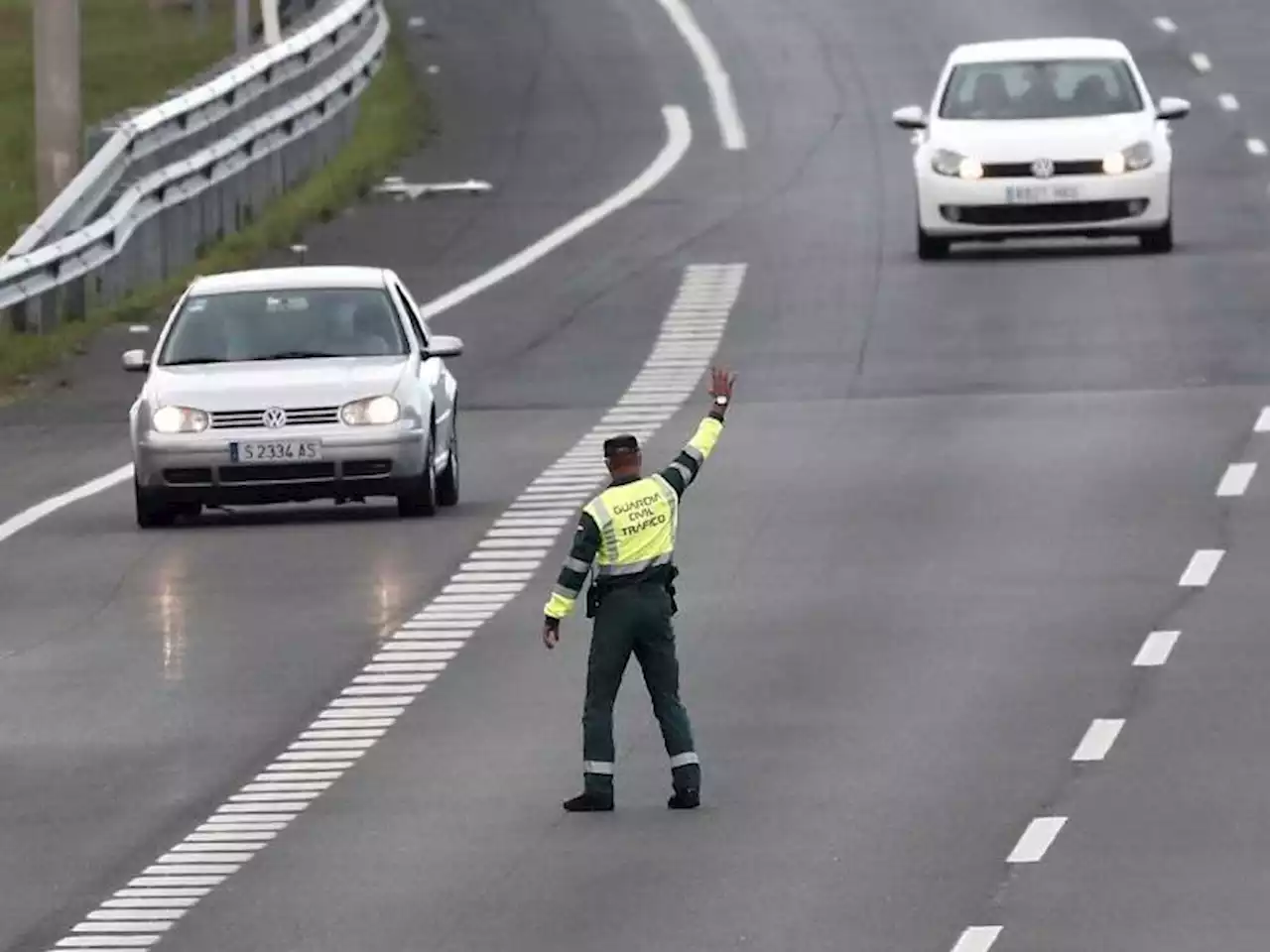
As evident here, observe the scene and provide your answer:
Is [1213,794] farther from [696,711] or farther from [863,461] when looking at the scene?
[863,461]

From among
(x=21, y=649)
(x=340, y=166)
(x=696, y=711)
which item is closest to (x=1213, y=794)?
(x=696, y=711)

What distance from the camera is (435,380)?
83.2 ft

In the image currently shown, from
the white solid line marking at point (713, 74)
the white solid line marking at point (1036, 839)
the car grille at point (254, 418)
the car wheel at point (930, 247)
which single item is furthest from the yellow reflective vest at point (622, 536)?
the white solid line marking at point (713, 74)

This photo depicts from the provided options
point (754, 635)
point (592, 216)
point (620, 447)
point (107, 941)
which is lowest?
point (592, 216)

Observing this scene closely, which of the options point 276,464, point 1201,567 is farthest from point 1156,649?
point 276,464

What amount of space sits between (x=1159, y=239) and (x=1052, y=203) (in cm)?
108

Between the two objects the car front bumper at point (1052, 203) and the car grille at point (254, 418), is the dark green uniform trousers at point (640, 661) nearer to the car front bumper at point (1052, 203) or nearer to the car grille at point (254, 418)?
the car grille at point (254, 418)

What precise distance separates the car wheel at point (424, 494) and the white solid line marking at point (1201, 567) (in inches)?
184

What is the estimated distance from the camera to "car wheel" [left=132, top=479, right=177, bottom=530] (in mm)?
24500

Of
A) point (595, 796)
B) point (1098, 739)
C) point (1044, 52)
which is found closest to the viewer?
point (595, 796)

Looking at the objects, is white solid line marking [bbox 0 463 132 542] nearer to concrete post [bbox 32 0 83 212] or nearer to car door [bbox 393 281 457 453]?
car door [bbox 393 281 457 453]

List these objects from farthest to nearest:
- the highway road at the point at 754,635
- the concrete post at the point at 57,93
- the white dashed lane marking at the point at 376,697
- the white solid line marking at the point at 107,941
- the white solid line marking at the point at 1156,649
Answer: the concrete post at the point at 57,93 < the white solid line marking at the point at 1156,649 < the white dashed lane marking at the point at 376,697 < the highway road at the point at 754,635 < the white solid line marking at the point at 107,941

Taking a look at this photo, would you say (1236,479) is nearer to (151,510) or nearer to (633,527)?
(151,510)

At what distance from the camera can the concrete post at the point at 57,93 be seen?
36594 millimetres
